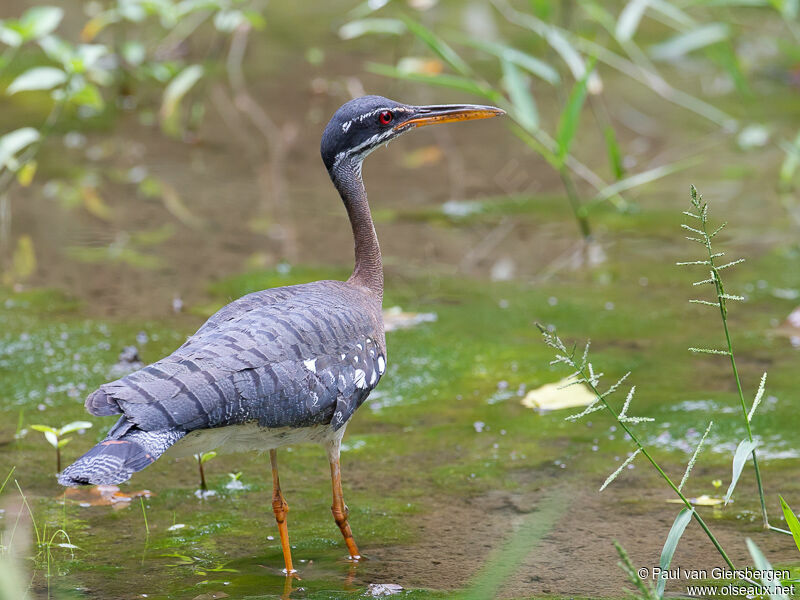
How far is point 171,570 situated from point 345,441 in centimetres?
159

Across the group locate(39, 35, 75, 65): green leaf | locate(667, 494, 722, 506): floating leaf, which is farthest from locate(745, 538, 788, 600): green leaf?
locate(39, 35, 75, 65): green leaf

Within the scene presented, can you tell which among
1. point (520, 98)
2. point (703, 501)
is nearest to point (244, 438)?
point (703, 501)

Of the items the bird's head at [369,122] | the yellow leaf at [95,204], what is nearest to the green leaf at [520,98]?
the bird's head at [369,122]

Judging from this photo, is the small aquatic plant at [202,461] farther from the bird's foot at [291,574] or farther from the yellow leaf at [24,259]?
the yellow leaf at [24,259]

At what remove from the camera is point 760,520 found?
15.3 ft

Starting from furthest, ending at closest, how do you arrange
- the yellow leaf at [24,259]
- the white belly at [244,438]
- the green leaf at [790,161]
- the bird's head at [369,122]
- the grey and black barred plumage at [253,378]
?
the green leaf at [790,161] → the yellow leaf at [24,259] → the bird's head at [369,122] → the white belly at [244,438] → the grey and black barred plumage at [253,378]

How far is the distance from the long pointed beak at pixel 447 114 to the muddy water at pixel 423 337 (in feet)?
5.59

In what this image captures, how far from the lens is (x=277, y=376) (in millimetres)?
4160

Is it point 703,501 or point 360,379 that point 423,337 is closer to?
point 360,379

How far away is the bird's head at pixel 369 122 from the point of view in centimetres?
511

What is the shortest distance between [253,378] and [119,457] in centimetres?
67

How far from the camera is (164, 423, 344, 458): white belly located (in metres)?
4.03

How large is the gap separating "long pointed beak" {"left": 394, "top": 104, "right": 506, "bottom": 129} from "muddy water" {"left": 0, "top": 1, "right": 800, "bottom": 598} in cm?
171

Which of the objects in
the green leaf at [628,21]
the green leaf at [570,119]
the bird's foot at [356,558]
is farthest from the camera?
the green leaf at [628,21]
